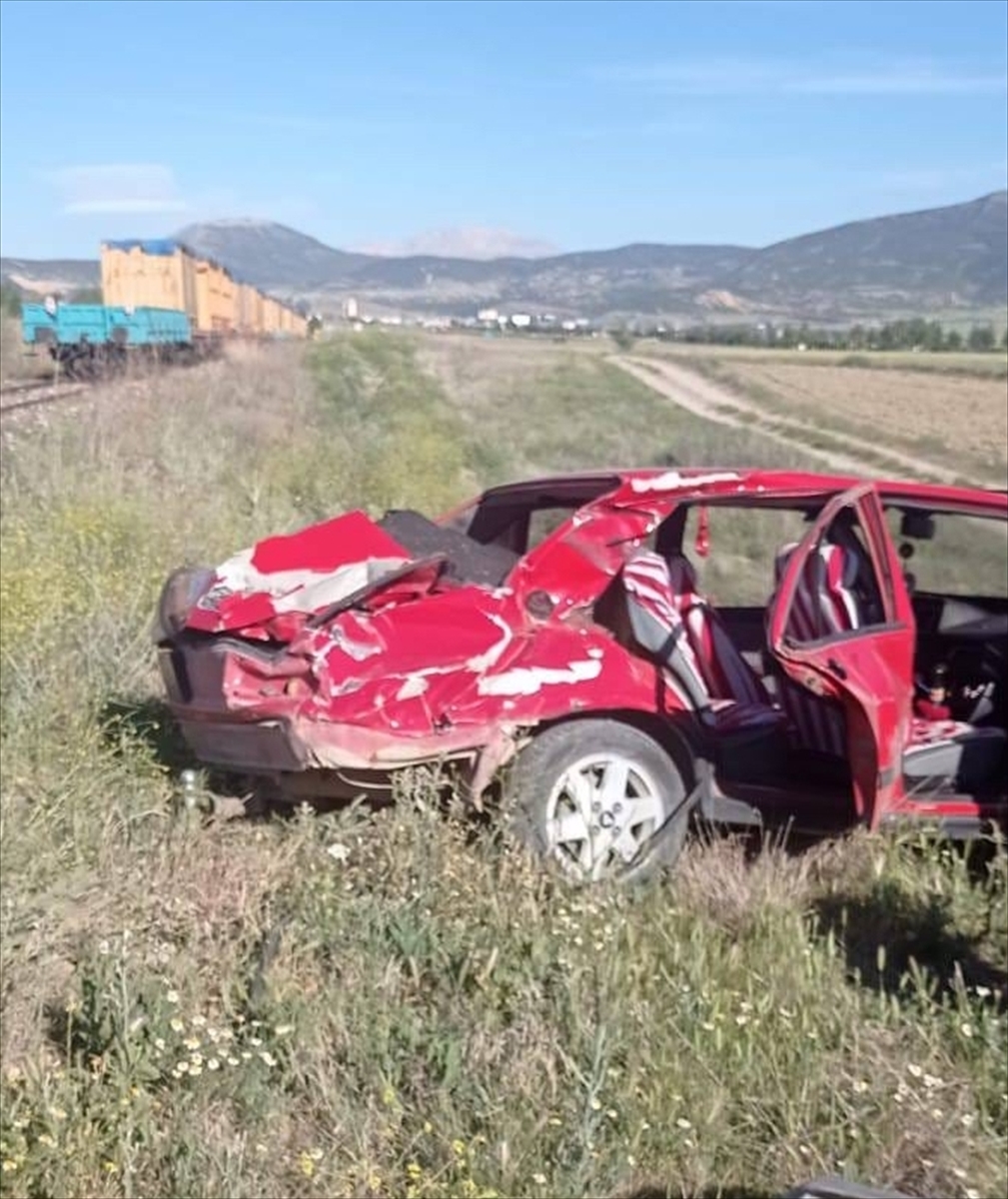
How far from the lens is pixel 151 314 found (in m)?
38.8

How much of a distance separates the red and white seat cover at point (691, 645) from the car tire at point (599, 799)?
0.30 meters

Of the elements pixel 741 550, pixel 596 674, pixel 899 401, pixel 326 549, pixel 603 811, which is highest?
pixel 326 549

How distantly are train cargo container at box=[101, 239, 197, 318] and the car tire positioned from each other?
41.8 m

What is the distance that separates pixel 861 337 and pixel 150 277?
46.5m

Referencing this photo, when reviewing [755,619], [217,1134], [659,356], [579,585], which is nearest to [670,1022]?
[217,1134]

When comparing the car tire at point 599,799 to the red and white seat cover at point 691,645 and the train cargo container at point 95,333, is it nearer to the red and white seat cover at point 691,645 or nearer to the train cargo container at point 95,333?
the red and white seat cover at point 691,645

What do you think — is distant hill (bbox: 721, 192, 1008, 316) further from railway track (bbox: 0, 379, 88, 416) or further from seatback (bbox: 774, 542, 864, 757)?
seatback (bbox: 774, 542, 864, 757)

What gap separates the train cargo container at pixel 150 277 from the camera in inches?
1855

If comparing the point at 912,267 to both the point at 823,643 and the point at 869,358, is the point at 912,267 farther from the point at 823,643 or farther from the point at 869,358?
the point at 823,643

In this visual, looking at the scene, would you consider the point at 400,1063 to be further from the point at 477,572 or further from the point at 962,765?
the point at 962,765

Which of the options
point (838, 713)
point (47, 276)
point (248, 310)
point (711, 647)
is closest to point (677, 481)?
point (711, 647)

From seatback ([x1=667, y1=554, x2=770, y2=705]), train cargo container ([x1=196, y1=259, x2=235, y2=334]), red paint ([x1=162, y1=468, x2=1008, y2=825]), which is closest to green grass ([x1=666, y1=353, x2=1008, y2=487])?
train cargo container ([x1=196, y1=259, x2=235, y2=334])

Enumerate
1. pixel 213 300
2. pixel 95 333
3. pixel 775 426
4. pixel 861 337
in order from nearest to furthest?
1. pixel 95 333
2. pixel 775 426
3. pixel 213 300
4. pixel 861 337

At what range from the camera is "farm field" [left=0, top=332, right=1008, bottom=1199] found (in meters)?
4.20
